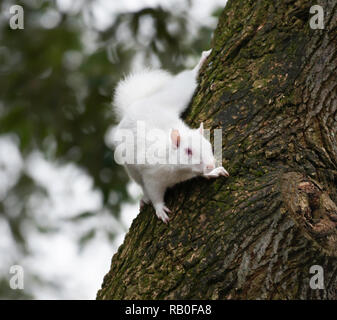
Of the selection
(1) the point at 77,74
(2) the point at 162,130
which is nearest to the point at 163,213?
(2) the point at 162,130

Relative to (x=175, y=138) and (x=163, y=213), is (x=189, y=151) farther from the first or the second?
(x=163, y=213)

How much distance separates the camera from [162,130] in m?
3.01

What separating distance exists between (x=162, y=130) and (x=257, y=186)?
102 cm

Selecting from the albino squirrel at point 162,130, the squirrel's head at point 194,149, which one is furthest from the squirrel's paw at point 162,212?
the squirrel's head at point 194,149

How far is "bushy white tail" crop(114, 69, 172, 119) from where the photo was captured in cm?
355

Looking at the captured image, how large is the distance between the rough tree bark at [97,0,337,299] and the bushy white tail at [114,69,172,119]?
2.59 feet

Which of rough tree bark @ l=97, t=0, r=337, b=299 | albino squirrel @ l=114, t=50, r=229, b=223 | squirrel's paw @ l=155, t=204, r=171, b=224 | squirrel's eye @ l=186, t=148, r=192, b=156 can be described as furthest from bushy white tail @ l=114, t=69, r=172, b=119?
squirrel's paw @ l=155, t=204, r=171, b=224

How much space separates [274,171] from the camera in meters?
2.24

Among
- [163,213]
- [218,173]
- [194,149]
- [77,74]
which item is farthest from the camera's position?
[77,74]

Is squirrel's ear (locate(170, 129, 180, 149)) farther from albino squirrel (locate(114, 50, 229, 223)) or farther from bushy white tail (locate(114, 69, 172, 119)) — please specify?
bushy white tail (locate(114, 69, 172, 119))

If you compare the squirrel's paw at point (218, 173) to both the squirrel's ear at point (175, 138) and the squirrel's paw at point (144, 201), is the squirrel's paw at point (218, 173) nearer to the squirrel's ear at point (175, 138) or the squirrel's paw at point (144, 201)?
the squirrel's ear at point (175, 138)

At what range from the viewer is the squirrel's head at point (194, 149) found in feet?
8.22
